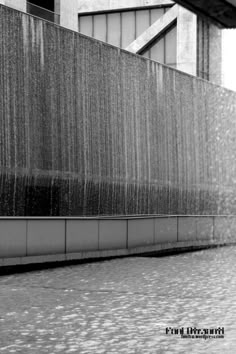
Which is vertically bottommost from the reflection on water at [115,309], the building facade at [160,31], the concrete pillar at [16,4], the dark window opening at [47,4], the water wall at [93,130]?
the reflection on water at [115,309]

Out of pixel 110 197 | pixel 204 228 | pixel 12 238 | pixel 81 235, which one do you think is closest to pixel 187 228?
pixel 204 228

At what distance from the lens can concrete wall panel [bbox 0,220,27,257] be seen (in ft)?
38.0

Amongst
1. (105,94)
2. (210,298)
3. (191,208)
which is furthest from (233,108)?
(210,298)

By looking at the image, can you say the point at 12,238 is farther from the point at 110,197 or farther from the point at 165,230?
the point at 165,230

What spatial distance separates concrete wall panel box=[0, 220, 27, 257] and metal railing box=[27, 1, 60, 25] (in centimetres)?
1185

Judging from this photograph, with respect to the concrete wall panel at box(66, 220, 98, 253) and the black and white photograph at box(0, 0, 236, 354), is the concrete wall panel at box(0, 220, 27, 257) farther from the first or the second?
the concrete wall panel at box(66, 220, 98, 253)

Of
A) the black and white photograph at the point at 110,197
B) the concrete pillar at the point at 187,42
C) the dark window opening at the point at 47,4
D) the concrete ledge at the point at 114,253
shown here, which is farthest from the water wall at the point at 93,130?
the concrete pillar at the point at 187,42

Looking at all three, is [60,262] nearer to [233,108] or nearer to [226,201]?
[226,201]

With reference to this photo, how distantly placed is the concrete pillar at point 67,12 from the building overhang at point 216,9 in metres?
16.5

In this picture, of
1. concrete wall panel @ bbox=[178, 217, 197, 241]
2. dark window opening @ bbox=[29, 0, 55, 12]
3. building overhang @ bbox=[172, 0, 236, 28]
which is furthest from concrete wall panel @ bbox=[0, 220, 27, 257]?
dark window opening @ bbox=[29, 0, 55, 12]

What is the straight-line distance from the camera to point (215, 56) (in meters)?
33.8

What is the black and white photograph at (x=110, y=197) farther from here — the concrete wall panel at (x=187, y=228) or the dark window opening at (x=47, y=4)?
the dark window opening at (x=47, y=4)

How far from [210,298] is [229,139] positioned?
15.5 m

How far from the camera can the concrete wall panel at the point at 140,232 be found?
15.2 m
